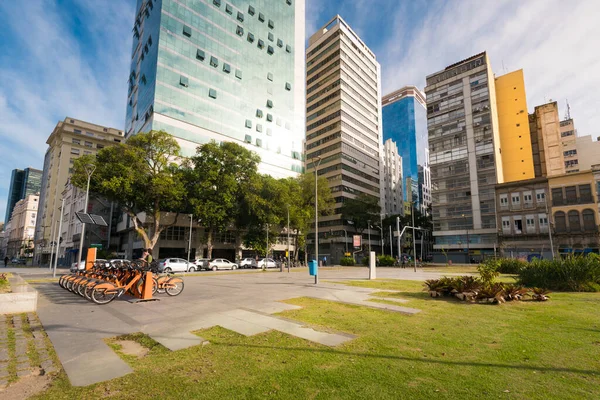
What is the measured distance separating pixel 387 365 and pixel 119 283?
11.4 m

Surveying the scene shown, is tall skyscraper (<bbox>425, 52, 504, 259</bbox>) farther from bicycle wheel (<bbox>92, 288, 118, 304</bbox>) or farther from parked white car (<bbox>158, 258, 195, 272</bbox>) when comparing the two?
bicycle wheel (<bbox>92, 288, 118, 304</bbox>)

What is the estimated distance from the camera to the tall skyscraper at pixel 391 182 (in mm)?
105125

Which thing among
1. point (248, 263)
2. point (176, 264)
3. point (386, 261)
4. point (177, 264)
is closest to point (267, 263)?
point (248, 263)

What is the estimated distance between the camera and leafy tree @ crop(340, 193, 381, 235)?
252ft

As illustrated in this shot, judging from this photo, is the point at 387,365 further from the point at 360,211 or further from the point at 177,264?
the point at 360,211

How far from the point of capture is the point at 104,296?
37.2 feet

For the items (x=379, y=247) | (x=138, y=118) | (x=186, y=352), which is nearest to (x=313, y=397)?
(x=186, y=352)

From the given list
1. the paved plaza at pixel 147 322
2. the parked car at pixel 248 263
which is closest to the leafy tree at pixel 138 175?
the parked car at pixel 248 263

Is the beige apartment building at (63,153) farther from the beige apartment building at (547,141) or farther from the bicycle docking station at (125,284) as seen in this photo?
the beige apartment building at (547,141)

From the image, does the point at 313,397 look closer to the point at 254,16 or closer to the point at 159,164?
the point at 159,164

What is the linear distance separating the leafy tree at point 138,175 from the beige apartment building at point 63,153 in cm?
5220

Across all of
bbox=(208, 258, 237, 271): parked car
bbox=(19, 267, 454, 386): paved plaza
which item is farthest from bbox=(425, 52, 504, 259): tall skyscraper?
bbox=(19, 267, 454, 386): paved plaza

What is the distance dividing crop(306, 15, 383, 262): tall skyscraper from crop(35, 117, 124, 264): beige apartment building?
5930 cm

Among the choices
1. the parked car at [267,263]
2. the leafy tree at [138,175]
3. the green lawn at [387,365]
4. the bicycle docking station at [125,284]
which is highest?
the leafy tree at [138,175]
